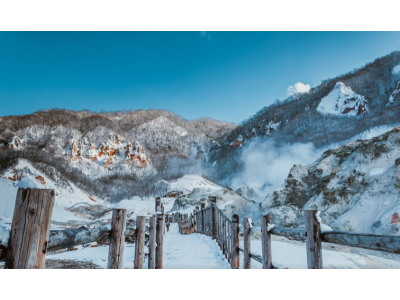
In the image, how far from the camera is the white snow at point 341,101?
8258 millimetres

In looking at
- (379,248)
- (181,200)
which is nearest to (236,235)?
(379,248)

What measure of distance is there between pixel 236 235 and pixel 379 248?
1.78 metres

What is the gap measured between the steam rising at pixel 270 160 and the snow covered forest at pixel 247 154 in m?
0.04

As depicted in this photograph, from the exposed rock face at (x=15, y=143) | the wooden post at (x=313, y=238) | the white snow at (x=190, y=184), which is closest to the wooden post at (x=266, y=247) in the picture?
the wooden post at (x=313, y=238)

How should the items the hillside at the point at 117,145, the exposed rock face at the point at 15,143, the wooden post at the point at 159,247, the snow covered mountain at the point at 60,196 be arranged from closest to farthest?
1. the wooden post at the point at 159,247
2. the snow covered mountain at the point at 60,196
3. the exposed rock face at the point at 15,143
4. the hillside at the point at 117,145

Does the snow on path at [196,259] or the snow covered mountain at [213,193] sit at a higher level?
the snow covered mountain at [213,193]

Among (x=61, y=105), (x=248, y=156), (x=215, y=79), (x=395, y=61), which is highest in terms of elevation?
(x=395, y=61)

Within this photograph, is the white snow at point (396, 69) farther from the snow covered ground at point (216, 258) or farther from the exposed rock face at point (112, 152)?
the exposed rock face at point (112, 152)

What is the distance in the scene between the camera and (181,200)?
14078 mm

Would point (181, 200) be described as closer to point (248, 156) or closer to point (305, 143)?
point (248, 156)

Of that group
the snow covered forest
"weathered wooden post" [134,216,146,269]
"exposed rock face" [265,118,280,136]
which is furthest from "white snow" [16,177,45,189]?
"exposed rock face" [265,118,280,136]

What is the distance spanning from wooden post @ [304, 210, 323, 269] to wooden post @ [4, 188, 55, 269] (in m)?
1.36

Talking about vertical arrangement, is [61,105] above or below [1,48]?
below

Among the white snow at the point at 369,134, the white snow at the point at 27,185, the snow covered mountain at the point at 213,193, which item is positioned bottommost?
the white snow at the point at 27,185
